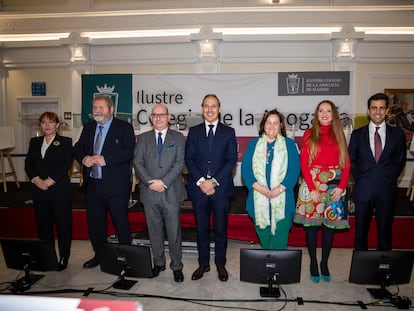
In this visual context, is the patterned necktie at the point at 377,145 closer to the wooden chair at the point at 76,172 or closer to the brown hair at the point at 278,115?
the brown hair at the point at 278,115

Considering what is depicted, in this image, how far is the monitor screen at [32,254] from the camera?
280 cm

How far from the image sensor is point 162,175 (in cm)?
282

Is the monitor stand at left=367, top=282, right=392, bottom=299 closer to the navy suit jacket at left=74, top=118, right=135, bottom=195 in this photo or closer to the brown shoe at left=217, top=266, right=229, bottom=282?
the brown shoe at left=217, top=266, right=229, bottom=282

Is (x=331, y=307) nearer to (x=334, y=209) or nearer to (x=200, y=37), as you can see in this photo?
(x=334, y=209)

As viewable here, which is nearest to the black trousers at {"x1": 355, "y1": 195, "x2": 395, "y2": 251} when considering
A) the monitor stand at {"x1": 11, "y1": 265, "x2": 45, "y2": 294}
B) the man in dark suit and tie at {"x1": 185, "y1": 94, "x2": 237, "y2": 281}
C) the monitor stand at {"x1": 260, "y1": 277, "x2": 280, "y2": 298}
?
the monitor stand at {"x1": 260, "y1": 277, "x2": 280, "y2": 298}

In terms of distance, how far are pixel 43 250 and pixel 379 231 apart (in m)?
2.95

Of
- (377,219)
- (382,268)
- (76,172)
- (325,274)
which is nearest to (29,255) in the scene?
(325,274)

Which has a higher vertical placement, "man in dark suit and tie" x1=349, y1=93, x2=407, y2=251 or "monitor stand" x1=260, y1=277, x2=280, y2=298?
"man in dark suit and tie" x1=349, y1=93, x2=407, y2=251

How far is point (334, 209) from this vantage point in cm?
272

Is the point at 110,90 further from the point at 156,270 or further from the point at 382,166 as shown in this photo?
the point at 382,166

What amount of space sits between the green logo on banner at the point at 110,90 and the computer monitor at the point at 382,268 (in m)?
4.32

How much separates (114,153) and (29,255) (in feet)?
3.78

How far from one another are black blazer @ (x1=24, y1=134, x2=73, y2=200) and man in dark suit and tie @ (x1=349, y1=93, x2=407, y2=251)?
2644 mm

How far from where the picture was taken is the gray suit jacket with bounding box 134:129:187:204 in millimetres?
2814
